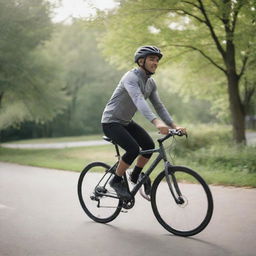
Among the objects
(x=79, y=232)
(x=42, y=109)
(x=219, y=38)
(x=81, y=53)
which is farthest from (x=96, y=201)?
(x=81, y=53)

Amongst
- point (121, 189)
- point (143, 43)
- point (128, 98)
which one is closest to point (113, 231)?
point (121, 189)

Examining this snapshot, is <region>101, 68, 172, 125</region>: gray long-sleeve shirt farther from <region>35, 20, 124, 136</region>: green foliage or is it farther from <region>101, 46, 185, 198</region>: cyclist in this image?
<region>35, 20, 124, 136</region>: green foliage

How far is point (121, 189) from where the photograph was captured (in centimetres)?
491

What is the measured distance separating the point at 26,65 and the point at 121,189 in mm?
14434

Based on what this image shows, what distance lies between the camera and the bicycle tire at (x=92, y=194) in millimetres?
5145

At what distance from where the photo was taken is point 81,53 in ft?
127

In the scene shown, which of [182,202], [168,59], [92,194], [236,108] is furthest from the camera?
[236,108]

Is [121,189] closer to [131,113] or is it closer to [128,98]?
[131,113]

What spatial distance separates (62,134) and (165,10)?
30160 mm

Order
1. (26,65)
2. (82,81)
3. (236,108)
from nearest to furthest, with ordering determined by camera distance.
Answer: (236,108)
(26,65)
(82,81)

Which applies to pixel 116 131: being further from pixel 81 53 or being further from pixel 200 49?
pixel 81 53

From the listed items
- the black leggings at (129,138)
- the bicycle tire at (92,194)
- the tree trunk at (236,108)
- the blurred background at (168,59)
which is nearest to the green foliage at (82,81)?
the blurred background at (168,59)

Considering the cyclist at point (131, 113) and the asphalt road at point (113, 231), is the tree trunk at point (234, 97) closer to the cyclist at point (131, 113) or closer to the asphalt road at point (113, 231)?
the asphalt road at point (113, 231)

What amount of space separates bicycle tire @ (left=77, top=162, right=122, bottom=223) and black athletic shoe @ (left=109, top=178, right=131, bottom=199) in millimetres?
181
